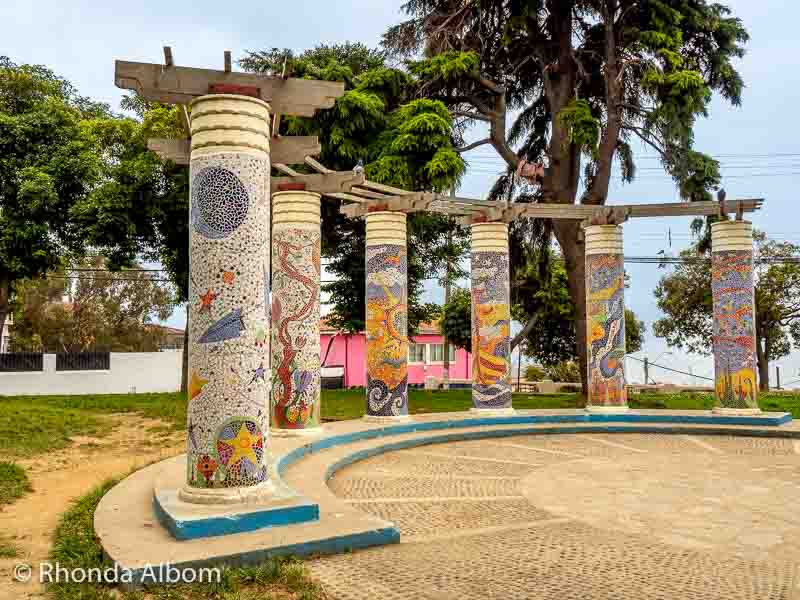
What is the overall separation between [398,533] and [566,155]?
13.6 meters

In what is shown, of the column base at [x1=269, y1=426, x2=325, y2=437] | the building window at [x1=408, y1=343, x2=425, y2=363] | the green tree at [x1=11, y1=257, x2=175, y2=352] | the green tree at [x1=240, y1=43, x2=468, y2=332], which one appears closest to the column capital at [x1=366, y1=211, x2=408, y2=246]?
the green tree at [x1=240, y1=43, x2=468, y2=332]

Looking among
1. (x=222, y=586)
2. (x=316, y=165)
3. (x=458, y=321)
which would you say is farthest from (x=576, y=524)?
(x=458, y=321)

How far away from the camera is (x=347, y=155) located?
653 inches

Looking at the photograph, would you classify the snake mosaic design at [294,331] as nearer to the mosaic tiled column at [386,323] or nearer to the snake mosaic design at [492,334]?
the mosaic tiled column at [386,323]

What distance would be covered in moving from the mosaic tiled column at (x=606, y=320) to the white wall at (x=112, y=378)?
53.5 ft

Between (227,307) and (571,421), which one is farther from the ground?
(227,307)

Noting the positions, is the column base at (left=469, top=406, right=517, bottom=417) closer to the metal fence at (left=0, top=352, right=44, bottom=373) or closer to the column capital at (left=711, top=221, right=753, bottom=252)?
the column capital at (left=711, top=221, right=753, bottom=252)

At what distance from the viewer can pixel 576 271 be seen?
1736cm

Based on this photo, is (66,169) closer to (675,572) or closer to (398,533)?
(398,533)

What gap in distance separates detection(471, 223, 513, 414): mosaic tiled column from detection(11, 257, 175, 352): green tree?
73.6 feet

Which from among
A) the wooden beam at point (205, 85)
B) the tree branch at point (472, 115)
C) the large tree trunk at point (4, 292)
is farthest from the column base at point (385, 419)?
the large tree trunk at point (4, 292)

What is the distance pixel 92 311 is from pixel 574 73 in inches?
993

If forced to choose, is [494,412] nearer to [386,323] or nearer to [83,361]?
[386,323]

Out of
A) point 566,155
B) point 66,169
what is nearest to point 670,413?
point 566,155
